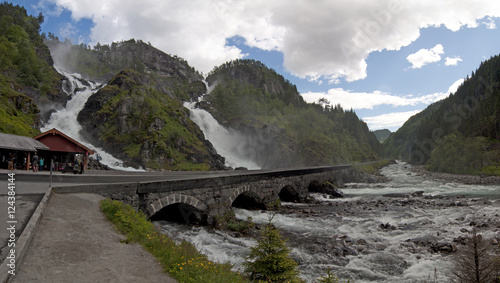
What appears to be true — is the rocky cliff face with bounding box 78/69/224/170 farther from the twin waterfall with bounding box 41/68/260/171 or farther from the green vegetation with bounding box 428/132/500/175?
the green vegetation with bounding box 428/132/500/175

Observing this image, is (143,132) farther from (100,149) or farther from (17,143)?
(17,143)

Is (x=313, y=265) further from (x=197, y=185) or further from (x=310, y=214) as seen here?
(x=310, y=214)

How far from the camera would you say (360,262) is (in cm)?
1426

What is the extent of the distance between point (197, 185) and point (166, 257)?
10.9 meters

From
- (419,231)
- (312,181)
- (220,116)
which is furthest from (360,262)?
(220,116)

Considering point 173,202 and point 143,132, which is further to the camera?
point 143,132

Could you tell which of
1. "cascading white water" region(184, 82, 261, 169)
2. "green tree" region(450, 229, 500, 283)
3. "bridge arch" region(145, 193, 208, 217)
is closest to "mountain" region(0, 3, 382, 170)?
"cascading white water" region(184, 82, 261, 169)

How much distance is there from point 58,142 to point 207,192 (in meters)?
22.9

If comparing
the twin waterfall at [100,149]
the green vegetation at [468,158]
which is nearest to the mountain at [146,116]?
the twin waterfall at [100,149]

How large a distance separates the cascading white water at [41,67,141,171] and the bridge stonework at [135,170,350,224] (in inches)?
1183

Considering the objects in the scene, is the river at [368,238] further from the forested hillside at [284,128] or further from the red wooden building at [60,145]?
the forested hillside at [284,128]

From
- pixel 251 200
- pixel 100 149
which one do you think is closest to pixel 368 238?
pixel 251 200

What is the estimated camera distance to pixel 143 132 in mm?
59188

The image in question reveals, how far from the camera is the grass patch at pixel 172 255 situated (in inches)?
277
